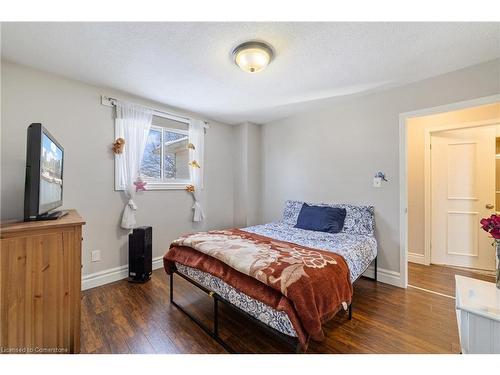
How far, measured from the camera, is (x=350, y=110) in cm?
298

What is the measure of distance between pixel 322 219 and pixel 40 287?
2.68m

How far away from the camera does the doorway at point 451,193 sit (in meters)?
2.88

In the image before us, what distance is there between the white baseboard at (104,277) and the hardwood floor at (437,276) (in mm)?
3537

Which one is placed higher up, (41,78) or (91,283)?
(41,78)

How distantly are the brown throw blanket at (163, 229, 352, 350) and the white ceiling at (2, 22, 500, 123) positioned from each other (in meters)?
1.69

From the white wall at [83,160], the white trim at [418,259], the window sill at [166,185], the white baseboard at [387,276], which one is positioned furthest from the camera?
the white trim at [418,259]

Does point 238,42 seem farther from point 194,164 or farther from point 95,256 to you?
point 95,256

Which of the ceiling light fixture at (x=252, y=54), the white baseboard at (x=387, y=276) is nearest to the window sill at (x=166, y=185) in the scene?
the ceiling light fixture at (x=252, y=54)

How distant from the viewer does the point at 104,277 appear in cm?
258

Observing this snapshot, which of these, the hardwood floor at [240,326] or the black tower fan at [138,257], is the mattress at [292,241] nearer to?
the hardwood floor at [240,326]

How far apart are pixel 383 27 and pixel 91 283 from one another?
3688mm

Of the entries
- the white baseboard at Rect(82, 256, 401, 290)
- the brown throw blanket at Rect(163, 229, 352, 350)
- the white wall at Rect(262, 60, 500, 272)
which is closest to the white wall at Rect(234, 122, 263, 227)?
the white wall at Rect(262, 60, 500, 272)
